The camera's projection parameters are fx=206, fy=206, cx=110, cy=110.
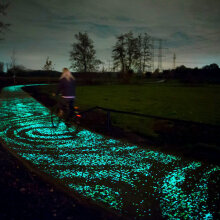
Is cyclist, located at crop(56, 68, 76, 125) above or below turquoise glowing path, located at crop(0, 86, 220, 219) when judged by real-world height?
above

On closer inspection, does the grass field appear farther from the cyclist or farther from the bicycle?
the cyclist

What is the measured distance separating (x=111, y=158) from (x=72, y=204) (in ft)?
5.97

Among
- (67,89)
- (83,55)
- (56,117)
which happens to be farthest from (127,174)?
(83,55)

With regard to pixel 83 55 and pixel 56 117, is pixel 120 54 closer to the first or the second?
pixel 83 55

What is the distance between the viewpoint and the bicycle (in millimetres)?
7117

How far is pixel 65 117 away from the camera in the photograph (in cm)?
743

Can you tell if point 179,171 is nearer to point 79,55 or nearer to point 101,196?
point 101,196

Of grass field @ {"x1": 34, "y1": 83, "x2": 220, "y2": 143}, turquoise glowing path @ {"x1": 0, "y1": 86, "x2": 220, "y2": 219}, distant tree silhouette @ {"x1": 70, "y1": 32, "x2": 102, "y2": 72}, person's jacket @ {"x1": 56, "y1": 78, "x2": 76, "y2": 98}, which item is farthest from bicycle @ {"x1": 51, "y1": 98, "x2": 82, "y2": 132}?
distant tree silhouette @ {"x1": 70, "y1": 32, "x2": 102, "y2": 72}

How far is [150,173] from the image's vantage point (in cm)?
393

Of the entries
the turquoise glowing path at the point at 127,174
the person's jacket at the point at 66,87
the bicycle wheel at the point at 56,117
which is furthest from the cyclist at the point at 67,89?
the turquoise glowing path at the point at 127,174

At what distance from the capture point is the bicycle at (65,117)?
23.4ft

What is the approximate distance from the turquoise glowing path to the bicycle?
3.60 ft

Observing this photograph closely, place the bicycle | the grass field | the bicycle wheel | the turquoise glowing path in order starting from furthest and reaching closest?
the grass field < the bicycle wheel < the bicycle < the turquoise glowing path

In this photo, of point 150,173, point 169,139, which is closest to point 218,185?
point 150,173
